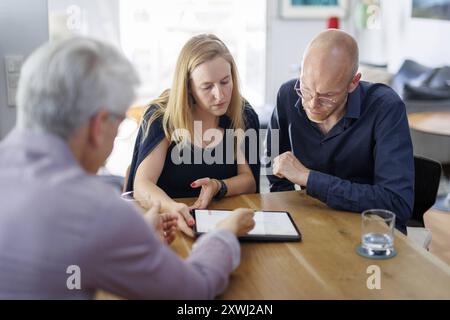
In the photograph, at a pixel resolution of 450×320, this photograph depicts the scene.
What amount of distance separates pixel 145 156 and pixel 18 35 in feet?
2.60

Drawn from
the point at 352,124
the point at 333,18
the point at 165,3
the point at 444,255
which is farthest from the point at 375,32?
the point at 352,124

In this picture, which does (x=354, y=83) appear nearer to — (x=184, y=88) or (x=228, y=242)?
(x=184, y=88)

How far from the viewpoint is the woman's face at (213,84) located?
6.75 feet

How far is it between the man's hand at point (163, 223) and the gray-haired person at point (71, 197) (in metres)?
0.43

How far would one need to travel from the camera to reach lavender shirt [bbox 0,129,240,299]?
1.01m

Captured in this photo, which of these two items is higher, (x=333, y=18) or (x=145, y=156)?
(x=333, y=18)

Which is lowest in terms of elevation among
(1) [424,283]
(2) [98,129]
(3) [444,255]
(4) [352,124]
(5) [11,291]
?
(3) [444,255]

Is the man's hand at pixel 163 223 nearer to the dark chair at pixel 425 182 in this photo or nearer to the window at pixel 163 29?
the dark chair at pixel 425 182

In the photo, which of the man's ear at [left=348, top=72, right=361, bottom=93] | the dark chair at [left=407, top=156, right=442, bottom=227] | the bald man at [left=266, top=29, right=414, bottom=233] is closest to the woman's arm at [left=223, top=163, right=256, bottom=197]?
the bald man at [left=266, top=29, right=414, bottom=233]

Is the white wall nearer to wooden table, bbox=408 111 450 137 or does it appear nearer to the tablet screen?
the tablet screen

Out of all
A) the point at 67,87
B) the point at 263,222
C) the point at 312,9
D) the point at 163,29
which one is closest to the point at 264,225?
the point at 263,222

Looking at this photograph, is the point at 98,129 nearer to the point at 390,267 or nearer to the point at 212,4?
the point at 390,267

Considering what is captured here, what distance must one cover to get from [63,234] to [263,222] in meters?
0.76

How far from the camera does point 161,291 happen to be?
3.64 feet
